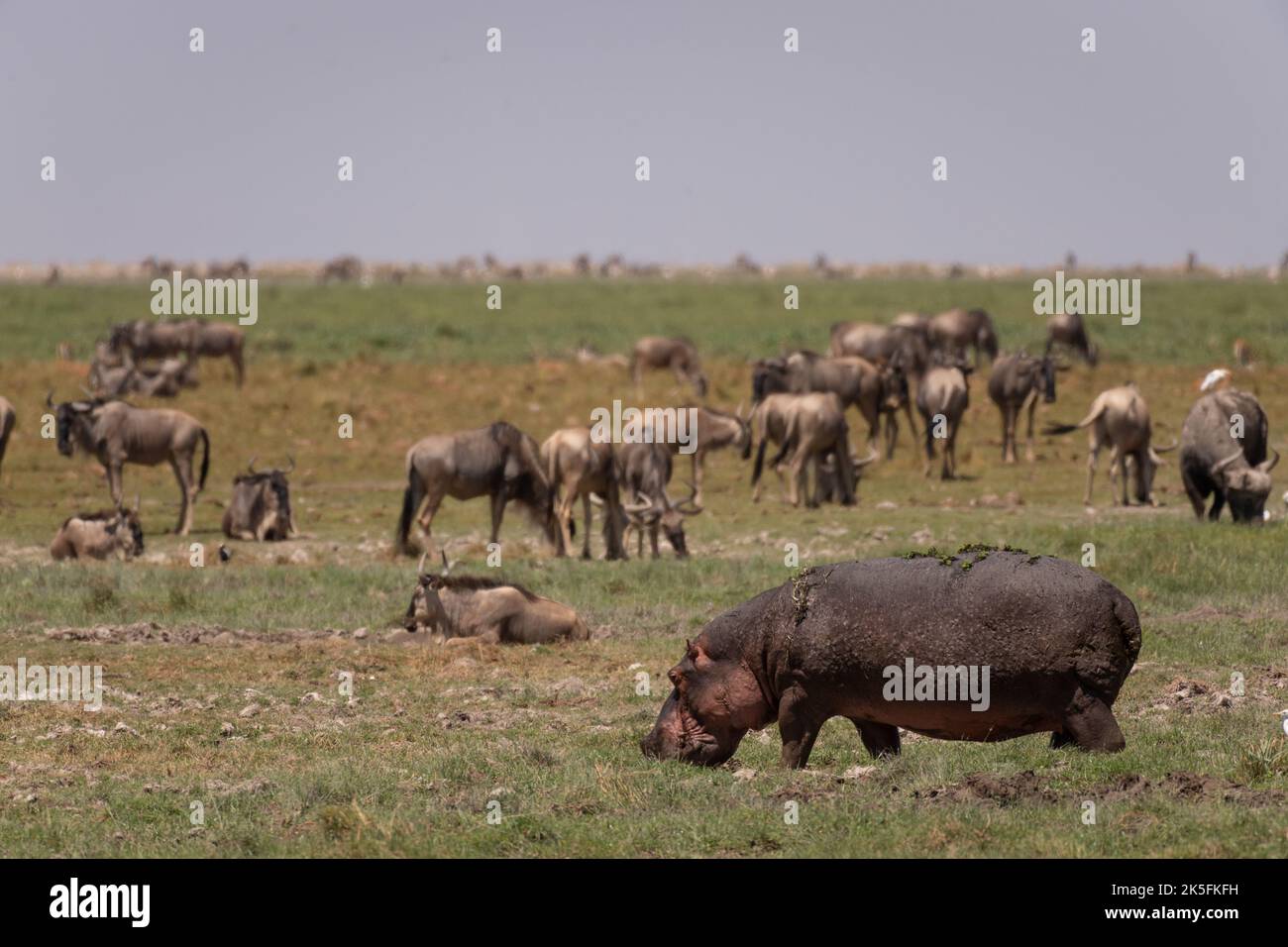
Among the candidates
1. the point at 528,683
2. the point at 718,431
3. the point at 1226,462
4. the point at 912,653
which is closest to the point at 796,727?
the point at 912,653

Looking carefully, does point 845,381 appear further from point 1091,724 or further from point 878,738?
point 1091,724

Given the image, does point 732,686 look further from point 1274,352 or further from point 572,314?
point 572,314

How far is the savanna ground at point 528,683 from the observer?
991 centimetres

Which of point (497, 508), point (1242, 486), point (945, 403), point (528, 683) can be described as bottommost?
point (528, 683)

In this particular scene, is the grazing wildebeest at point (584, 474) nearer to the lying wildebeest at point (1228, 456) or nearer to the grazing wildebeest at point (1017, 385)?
the lying wildebeest at point (1228, 456)

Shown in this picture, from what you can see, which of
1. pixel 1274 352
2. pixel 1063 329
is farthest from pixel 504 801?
pixel 1274 352

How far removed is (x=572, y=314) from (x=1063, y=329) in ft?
97.2

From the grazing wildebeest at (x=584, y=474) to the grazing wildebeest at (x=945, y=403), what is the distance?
9.01 m

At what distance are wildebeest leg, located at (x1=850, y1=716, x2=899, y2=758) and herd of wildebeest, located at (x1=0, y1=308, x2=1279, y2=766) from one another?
0.01 metres

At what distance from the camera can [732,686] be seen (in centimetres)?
1146

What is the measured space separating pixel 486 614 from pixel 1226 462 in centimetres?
1058

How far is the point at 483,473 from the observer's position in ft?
79.3

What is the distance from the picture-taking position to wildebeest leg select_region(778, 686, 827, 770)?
37.0 ft
